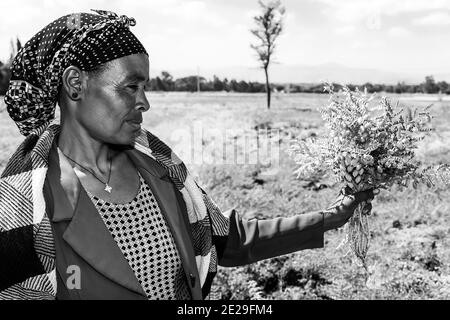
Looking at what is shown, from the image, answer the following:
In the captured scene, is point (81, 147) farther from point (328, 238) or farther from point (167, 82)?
point (167, 82)

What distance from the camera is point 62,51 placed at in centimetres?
155

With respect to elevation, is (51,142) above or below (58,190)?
above

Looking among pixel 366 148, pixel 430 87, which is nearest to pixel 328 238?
pixel 366 148

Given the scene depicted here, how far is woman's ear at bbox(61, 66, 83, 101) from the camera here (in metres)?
1.57

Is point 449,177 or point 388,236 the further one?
point 388,236

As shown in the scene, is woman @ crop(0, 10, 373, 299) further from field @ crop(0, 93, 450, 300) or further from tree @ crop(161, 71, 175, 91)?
tree @ crop(161, 71, 175, 91)

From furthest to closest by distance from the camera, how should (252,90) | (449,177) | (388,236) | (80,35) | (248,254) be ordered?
(252,90), (388,236), (449,177), (248,254), (80,35)

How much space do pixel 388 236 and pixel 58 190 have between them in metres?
4.96

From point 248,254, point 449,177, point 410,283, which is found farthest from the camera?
point 410,283

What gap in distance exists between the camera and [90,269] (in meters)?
1.51

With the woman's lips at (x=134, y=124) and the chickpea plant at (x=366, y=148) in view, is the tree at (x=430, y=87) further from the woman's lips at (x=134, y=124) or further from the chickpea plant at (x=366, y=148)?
the woman's lips at (x=134, y=124)

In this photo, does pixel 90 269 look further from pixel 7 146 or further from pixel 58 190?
pixel 7 146
